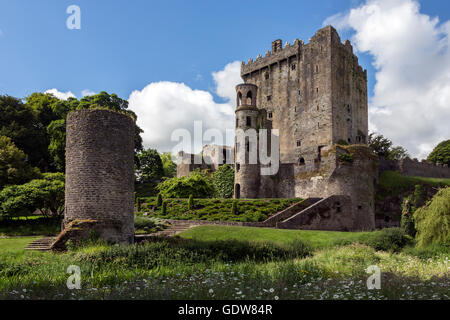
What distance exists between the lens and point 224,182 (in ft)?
151

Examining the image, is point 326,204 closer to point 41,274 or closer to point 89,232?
point 89,232

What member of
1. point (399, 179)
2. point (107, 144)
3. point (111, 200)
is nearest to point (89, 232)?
point (111, 200)

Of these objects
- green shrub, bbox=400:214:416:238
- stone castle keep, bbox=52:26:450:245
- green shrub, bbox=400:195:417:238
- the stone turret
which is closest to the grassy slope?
stone castle keep, bbox=52:26:450:245

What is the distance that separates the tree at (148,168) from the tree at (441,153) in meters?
46.0

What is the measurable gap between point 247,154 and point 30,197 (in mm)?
22301

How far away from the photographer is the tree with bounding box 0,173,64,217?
26.0 metres

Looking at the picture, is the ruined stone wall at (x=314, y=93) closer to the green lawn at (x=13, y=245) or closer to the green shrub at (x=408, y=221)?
the green shrub at (x=408, y=221)

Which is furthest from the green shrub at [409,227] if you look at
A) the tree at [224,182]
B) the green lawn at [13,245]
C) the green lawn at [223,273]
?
the tree at [224,182]

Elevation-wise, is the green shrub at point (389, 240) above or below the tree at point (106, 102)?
below

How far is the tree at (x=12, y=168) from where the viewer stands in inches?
1191

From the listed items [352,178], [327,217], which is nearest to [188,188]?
[327,217]

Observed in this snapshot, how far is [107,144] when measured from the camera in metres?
18.0

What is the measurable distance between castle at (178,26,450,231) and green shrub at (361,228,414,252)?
967 centimetres
